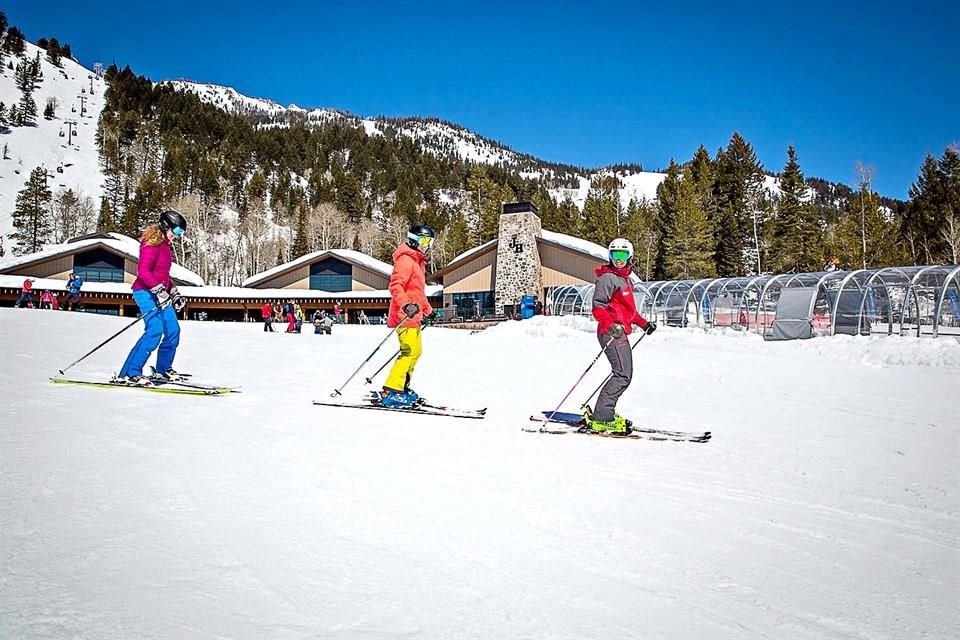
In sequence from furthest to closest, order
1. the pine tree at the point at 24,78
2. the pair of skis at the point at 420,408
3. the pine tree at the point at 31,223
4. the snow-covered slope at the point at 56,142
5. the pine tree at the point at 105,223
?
the pine tree at the point at 24,78 → the snow-covered slope at the point at 56,142 → the pine tree at the point at 105,223 → the pine tree at the point at 31,223 → the pair of skis at the point at 420,408

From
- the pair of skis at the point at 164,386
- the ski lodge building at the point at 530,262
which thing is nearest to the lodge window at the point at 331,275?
the ski lodge building at the point at 530,262

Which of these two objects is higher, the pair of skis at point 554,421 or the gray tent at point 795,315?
the gray tent at point 795,315

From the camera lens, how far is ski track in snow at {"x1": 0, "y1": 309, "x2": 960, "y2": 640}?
6.46 ft

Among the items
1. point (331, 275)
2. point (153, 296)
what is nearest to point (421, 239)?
point (153, 296)

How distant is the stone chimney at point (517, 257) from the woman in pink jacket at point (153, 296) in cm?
3077

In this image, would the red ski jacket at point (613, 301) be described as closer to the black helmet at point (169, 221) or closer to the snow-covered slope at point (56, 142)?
the black helmet at point (169, 221)

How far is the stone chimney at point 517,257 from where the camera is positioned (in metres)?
37.0

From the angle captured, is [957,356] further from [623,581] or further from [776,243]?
[776,243]

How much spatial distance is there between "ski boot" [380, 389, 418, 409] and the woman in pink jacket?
100 inches

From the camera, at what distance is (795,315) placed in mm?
18594

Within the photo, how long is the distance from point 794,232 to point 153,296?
53.2 metres

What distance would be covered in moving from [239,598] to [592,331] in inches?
824

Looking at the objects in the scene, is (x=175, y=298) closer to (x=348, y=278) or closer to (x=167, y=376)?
(x=167, y=376)

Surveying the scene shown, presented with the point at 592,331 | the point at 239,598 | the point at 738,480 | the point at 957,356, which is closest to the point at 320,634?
the point at 239,598
